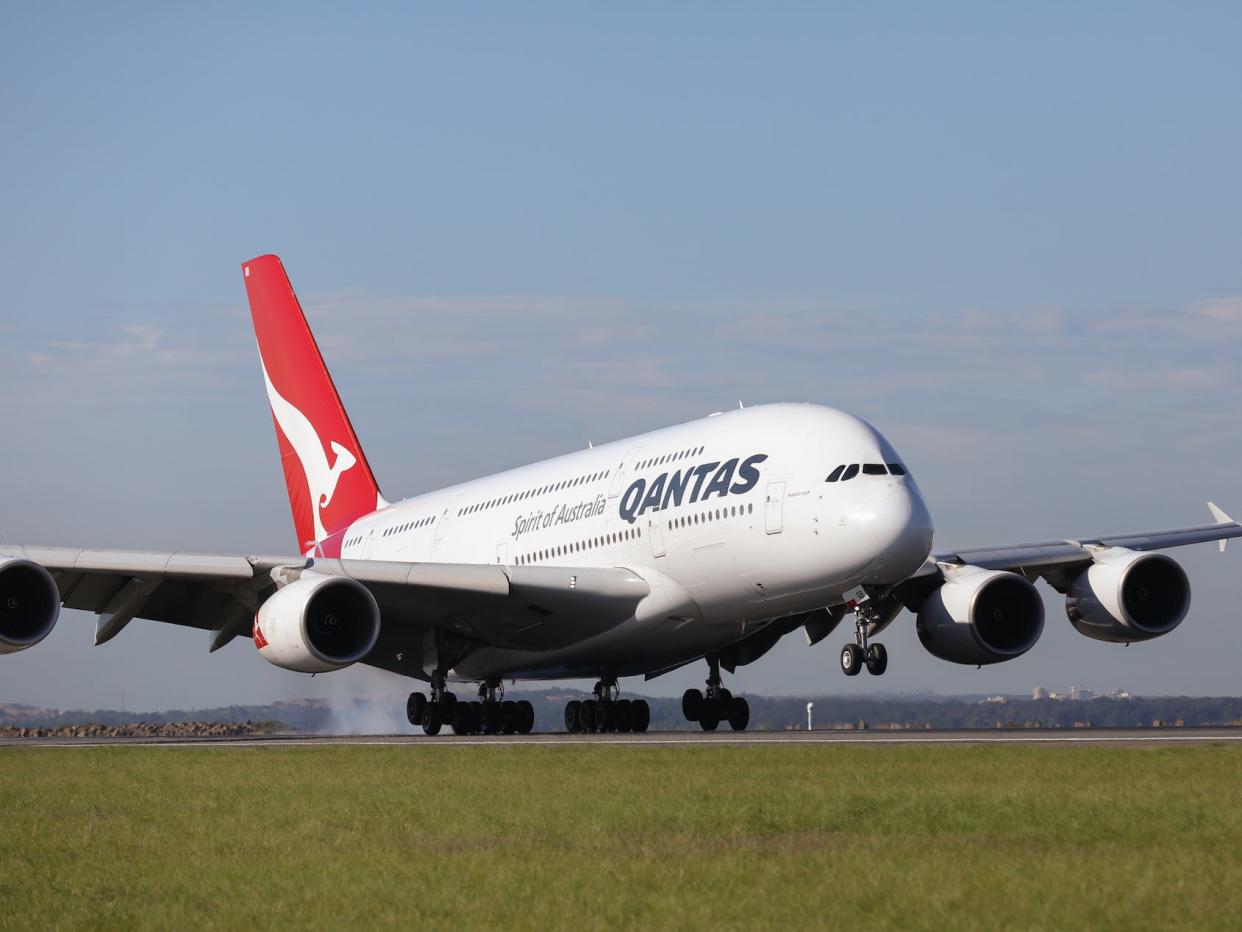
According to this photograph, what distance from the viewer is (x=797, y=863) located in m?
9.12

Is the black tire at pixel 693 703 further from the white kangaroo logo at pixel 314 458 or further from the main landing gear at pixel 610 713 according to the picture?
the white kangaroo logo at pixel 314 458

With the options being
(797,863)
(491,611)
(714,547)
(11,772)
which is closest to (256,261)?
(491,611)

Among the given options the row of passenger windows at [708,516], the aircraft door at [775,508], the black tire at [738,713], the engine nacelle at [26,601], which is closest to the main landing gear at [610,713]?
the black tire at [738,713]

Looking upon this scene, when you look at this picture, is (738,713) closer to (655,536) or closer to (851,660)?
(655,536)

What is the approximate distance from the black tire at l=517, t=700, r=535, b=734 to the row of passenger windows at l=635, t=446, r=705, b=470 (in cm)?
612

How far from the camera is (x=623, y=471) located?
95.9ft

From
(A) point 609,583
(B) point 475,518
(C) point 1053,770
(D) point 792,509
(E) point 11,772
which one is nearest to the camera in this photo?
(C) point 1053,770

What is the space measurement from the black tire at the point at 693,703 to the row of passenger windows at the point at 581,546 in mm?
3633

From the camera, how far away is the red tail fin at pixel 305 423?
40.4 metres

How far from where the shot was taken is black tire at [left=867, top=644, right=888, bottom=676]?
2328 centimetres

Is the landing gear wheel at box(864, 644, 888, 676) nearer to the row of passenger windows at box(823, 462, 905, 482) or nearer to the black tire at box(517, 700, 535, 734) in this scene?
the row of passenger windows at box(823, 462, 905, 482)

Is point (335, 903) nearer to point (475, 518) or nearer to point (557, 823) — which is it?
point (557, 823)

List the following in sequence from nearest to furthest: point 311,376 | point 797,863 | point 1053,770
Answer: point 797,863, point 1053,770, point 311,376

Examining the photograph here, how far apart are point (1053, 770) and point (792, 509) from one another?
1058 centimetres
